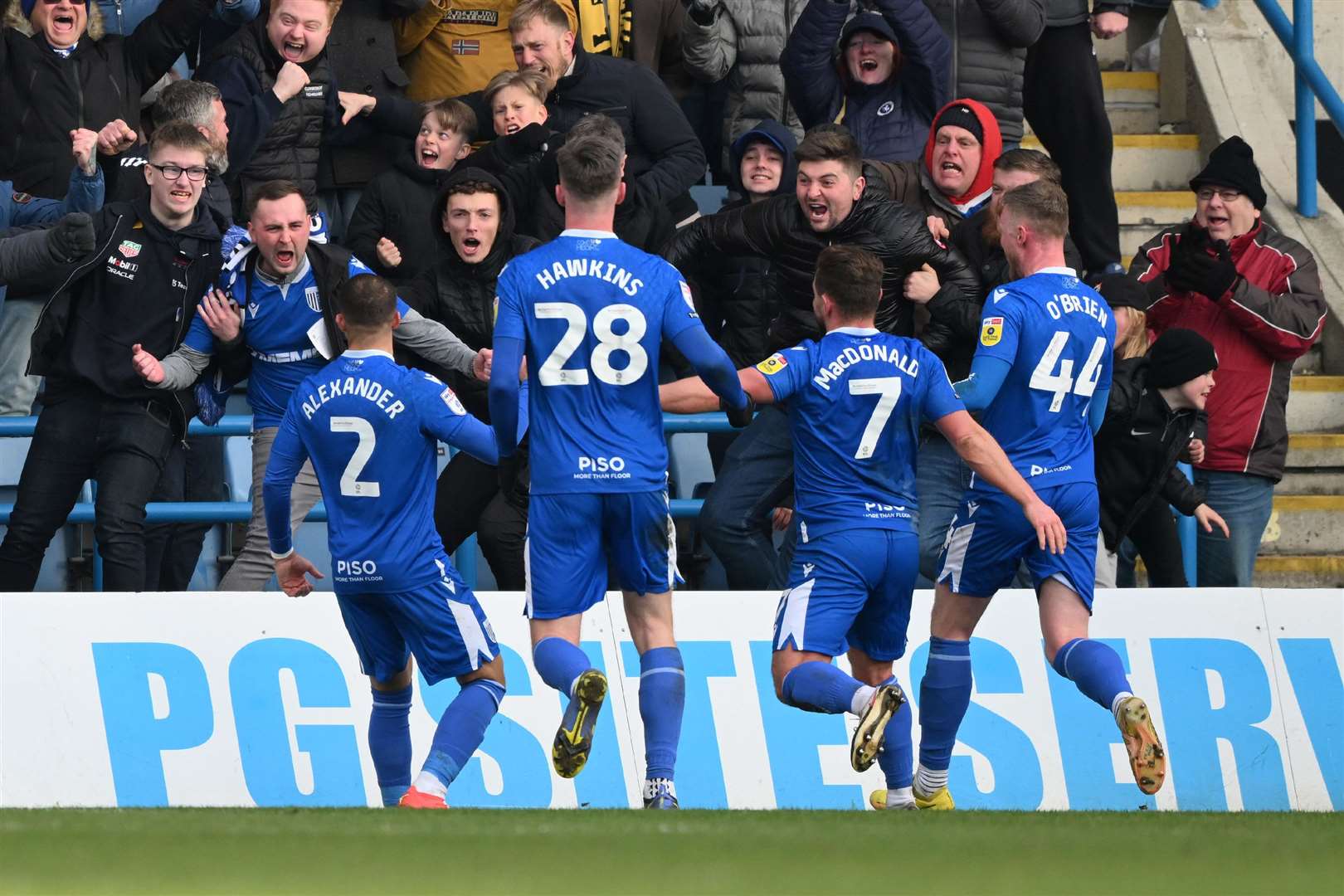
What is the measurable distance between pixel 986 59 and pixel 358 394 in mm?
4134

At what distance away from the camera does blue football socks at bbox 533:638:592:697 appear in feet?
21.5

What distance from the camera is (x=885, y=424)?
7.00m

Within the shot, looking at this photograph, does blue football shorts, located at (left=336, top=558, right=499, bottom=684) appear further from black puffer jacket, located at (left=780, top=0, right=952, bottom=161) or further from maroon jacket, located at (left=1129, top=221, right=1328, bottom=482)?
maroon jacket, located at (left=1129, top=221, right=1328, bottom=482)

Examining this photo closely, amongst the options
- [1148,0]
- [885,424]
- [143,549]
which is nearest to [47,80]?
[143,549]

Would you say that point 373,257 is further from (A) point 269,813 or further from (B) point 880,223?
(A) point 269,813

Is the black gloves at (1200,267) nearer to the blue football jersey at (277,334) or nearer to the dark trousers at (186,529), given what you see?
the blue football jersey at (277,334)

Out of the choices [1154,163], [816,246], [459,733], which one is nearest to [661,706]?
[459,733]

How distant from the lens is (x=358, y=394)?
6.93 meters

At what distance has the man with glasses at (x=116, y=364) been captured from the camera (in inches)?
324

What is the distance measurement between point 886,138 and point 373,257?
245 centimetres

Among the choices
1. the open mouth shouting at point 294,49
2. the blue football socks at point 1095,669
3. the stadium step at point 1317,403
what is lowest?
the blue football socks at point 1095,669

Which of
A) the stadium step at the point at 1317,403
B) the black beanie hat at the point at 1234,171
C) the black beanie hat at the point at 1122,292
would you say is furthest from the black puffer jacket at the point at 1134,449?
the stadium step at the point at 1317,403

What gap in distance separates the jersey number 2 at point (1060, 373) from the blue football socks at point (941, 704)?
0.97 meters

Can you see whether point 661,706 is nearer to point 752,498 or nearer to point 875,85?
point 752,498
